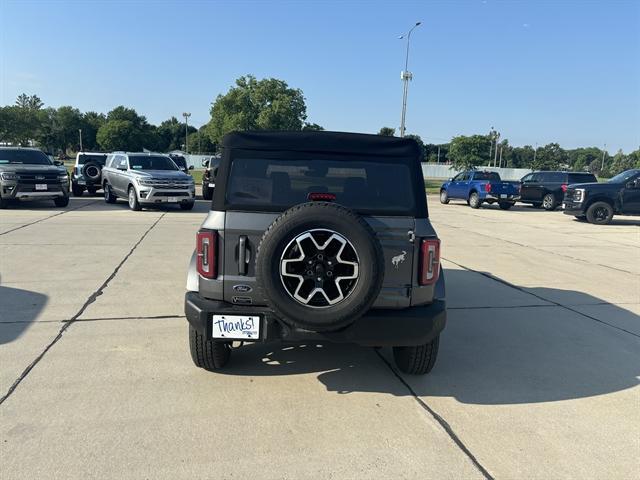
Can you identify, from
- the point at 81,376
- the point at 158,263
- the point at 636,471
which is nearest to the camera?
the point at 636,471

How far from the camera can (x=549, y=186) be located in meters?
22.0

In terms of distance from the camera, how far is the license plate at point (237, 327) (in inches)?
131

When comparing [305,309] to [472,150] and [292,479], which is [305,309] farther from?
[472,150]

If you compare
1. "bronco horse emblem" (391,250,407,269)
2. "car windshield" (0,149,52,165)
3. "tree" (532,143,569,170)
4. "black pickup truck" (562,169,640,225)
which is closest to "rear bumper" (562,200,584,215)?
"black pickup truck" (562,169,640,225)

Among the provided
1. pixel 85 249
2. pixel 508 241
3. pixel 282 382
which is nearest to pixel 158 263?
pixel 85 249

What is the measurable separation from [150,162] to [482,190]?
14.4 m

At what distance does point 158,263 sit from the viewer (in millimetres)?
7871

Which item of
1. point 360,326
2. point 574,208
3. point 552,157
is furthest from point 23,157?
point 552,157

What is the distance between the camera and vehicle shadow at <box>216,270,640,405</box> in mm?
3775

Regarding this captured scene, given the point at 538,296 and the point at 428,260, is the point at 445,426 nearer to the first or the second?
the point at 428,260

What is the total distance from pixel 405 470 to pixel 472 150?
53.7 meters

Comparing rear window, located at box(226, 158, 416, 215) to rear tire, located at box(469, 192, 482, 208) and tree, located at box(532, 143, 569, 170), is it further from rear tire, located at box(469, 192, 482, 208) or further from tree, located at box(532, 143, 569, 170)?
tree, located at box(532, 143, 569, 170)

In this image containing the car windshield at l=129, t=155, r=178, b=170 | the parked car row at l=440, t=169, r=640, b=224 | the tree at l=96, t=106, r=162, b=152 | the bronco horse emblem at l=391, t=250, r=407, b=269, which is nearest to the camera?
the bronco horse emblem at l=391, t=250, r=407, b=269

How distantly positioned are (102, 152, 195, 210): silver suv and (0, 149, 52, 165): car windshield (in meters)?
2.17
